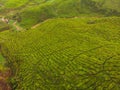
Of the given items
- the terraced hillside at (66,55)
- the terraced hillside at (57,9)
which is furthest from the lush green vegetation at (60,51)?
the terraced hillside at (57,9)

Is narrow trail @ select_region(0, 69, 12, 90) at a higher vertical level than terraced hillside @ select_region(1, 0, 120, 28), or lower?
higher

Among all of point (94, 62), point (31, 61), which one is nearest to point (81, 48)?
point (94, 62)

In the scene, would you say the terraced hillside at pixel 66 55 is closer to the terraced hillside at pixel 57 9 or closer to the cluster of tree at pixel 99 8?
the terraced hillside at pixel 57 9

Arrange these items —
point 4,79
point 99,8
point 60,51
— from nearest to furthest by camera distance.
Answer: point 4,79, point 60,51, point 99,8

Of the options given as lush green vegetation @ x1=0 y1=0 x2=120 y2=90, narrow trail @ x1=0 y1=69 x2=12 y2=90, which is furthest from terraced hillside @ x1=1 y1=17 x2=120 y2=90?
narrow trail @ x1=0 y1=69 x2=12 y2=90

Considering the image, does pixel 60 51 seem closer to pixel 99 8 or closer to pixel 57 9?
pixel 57 9

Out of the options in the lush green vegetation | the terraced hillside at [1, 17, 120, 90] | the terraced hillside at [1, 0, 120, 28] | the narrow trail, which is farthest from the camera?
the terraced hillside at [1, 0, 120, 28]

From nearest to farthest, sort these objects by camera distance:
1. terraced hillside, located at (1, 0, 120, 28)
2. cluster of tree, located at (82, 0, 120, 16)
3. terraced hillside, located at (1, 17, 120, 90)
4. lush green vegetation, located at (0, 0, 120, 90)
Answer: terraced hillside, located at (1, 17, 120, 90) → lush green vegetation, located at (0, 0, 120, 90) → terraced hillside, located at (1, 0, 120, 28) → cluster of tree, located at (82, 0, 120, 16)

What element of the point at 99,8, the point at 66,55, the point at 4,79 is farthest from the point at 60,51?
the point at 99,8

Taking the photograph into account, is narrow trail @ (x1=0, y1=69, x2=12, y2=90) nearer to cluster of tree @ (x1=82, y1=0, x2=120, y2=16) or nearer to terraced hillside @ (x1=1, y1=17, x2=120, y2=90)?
terraced hillside @ (x1=1, y1=17, x2=120, y2=90)
